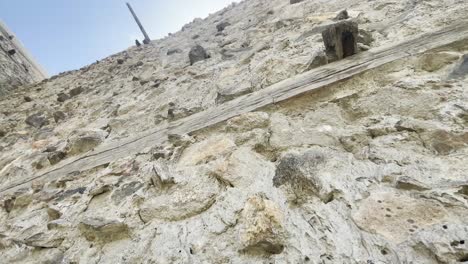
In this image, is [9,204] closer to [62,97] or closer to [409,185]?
[409,185]

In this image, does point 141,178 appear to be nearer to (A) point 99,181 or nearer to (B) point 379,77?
(A) point 99,181

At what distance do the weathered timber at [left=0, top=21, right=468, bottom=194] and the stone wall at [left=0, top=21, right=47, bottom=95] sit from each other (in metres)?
4.54

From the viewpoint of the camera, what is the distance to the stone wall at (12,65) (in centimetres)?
604

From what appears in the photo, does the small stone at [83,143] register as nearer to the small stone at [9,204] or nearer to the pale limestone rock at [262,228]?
the small stone at [9,204]

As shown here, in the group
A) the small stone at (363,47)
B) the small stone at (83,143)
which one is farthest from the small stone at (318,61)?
the small stone at (83,143)

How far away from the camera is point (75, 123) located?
11.4ft

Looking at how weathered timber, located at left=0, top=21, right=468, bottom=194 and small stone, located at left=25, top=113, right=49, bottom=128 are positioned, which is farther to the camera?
small stone, located at left=25, top=113, right=49, bottom=128

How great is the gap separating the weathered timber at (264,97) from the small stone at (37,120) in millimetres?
1512

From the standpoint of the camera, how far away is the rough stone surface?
3.31ft

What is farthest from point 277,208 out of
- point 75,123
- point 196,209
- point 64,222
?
point 75,123

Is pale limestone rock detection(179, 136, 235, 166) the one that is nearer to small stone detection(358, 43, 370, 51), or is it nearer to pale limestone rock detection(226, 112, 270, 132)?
pale limestone rock detection(226, 112, 270, 132)

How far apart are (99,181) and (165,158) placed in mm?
450

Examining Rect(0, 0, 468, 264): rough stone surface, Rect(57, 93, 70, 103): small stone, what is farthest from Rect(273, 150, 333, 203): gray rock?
Rect(57, 93, 70, 103): small stone

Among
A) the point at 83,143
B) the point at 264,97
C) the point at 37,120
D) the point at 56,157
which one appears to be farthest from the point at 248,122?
the point at 37,120
